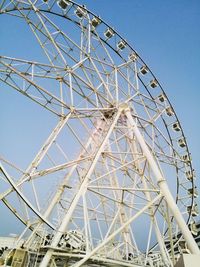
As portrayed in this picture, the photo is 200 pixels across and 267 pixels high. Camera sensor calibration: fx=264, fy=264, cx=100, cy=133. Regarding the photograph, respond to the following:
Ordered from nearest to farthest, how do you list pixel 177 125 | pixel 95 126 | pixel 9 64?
pixel 9 64, pixel 95 126, pixel 177 125

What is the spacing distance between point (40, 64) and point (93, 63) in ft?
8.11

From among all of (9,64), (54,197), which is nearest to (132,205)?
(54,197)

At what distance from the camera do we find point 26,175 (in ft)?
30.7

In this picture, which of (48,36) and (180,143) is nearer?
(48,36)

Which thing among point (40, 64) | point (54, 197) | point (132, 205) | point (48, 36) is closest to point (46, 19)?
point (48, 36)

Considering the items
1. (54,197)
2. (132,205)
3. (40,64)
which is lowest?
(54,197)

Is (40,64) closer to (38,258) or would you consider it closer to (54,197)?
(54,197)

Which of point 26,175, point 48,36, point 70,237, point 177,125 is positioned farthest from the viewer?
point 177,125

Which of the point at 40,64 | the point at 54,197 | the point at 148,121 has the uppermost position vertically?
the point at 148,121

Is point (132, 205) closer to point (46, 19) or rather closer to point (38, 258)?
point (38, 258)

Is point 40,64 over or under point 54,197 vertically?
over

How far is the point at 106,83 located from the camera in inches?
490

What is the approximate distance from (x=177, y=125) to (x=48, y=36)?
968cm

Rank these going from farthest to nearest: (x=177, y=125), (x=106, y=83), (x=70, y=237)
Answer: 1. (x=177, y=125)
2. (x=106, y=83)
3. (x=70, y=237)
